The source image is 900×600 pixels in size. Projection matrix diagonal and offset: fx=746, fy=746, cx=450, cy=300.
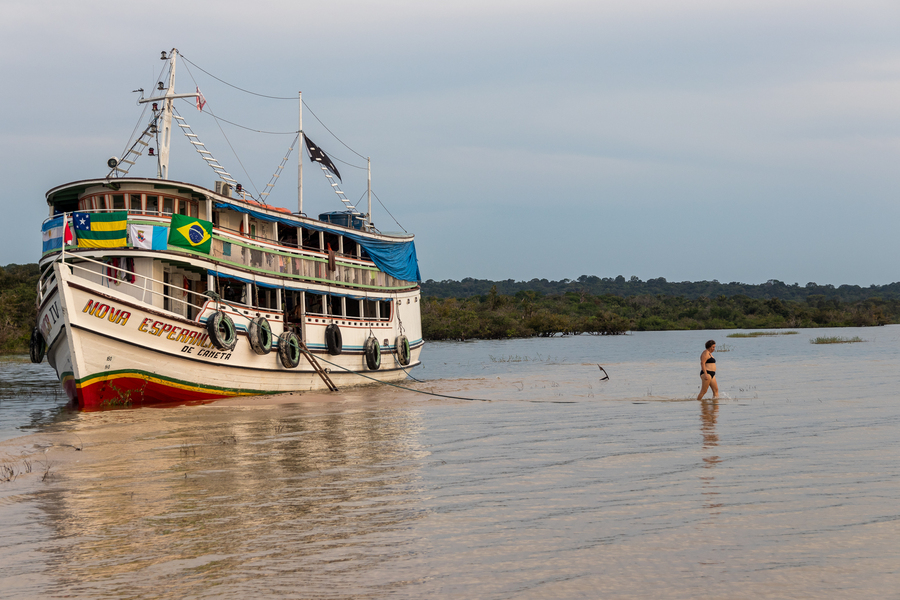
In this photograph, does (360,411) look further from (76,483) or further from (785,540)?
(785,540)

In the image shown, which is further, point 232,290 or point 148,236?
point 232,290

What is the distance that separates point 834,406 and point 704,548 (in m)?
12.3

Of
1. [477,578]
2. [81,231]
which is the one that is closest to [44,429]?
[81,231]

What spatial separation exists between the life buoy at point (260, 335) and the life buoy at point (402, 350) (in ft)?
24.1

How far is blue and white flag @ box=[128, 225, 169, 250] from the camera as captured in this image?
17500mm

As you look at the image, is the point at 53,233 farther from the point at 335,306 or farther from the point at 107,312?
the point at 335,306

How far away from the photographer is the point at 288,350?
20.8m

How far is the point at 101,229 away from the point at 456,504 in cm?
1338

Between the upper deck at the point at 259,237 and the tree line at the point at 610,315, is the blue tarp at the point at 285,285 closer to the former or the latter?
the upper deck at the point at 259,237

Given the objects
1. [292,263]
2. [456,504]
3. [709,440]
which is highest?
[292,263]

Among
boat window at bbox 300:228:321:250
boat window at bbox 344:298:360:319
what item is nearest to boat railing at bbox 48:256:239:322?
boat window at bbox 300:228:321:250

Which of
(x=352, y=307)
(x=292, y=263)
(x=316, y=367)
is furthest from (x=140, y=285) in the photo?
(x=352, y=307)

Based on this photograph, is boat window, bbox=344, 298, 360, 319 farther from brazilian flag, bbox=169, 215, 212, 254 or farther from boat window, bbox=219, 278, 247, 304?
brazilian flag, bbox=169, 215, 212, 254

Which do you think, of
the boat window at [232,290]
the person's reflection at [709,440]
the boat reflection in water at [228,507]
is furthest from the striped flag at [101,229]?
the person's reflection at [709,440]
